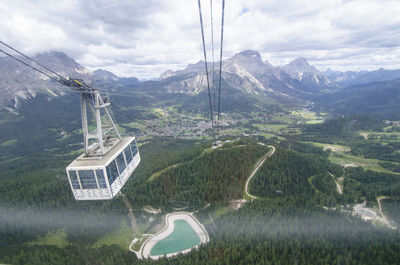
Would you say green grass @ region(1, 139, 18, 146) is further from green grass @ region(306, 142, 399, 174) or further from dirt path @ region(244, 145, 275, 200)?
green grass @ region(306, 142, 399, 174)

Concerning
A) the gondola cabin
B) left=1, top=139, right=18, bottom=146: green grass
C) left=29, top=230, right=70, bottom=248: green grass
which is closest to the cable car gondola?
the gondola cabin

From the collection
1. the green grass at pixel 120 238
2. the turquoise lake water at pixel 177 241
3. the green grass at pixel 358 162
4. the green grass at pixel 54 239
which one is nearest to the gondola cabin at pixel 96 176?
the turquoise lake water at pixel 177 241

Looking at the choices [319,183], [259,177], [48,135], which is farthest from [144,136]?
[319,183]

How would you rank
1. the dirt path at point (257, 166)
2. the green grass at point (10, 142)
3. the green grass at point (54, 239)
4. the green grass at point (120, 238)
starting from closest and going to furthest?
1. the green grass at point (120, 238)
2. the green grass at point (54, 239)
3. the dirt path at point (257, 166)
4. the green grass at point (10, 142)

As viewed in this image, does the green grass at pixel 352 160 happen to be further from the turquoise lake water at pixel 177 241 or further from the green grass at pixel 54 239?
the green grass at pixel 54 239

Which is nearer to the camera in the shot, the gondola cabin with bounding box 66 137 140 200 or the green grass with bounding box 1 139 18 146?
the gondola cabin with bounding box 66 137 140 200

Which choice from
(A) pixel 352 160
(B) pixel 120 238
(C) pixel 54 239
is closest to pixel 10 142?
(C) pixel 54 239

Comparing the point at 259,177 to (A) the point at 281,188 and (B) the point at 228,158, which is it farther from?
(B) the point at 228,158
